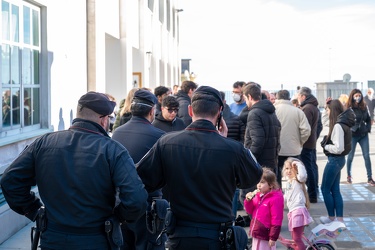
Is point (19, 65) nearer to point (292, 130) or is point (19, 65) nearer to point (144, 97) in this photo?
point (144, 97)

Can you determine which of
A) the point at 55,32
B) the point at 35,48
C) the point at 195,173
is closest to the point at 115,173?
the point at 195,173

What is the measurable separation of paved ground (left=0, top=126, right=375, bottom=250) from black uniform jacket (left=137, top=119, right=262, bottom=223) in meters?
3.55

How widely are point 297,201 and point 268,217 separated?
854 millimetres

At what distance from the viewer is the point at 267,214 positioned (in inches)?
229

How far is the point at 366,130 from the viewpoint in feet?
38.0

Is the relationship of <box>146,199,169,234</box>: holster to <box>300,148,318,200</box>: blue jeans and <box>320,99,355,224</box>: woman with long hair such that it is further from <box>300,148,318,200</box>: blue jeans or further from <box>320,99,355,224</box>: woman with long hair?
<box>300,148,318,200</box>: blue jeans

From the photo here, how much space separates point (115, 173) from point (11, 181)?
0.73 m

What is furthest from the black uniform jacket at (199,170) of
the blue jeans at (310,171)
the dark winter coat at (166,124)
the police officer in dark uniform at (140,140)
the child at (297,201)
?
the blue jeans at (310,171)

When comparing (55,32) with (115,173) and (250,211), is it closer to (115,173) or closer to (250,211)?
(250,211)

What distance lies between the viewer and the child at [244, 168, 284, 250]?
5727 millimetres

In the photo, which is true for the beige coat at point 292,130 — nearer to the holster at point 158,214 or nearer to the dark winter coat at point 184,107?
the dark winter coat at point 184,107

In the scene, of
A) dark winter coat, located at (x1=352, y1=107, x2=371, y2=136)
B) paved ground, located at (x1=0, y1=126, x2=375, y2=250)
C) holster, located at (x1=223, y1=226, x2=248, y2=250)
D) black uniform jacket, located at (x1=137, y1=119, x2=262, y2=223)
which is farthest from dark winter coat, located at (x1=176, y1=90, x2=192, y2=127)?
holster, located at (x1=223, y1=226, x2=248, y2=250)

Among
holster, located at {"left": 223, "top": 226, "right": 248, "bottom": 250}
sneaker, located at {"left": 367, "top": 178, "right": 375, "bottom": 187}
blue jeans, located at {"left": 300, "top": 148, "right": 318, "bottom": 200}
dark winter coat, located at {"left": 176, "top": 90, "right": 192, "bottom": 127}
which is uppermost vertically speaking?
dark winter coat, located at {"left": 176, "top": 90, "right": 192, "bottom": 127}

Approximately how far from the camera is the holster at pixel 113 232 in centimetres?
372
